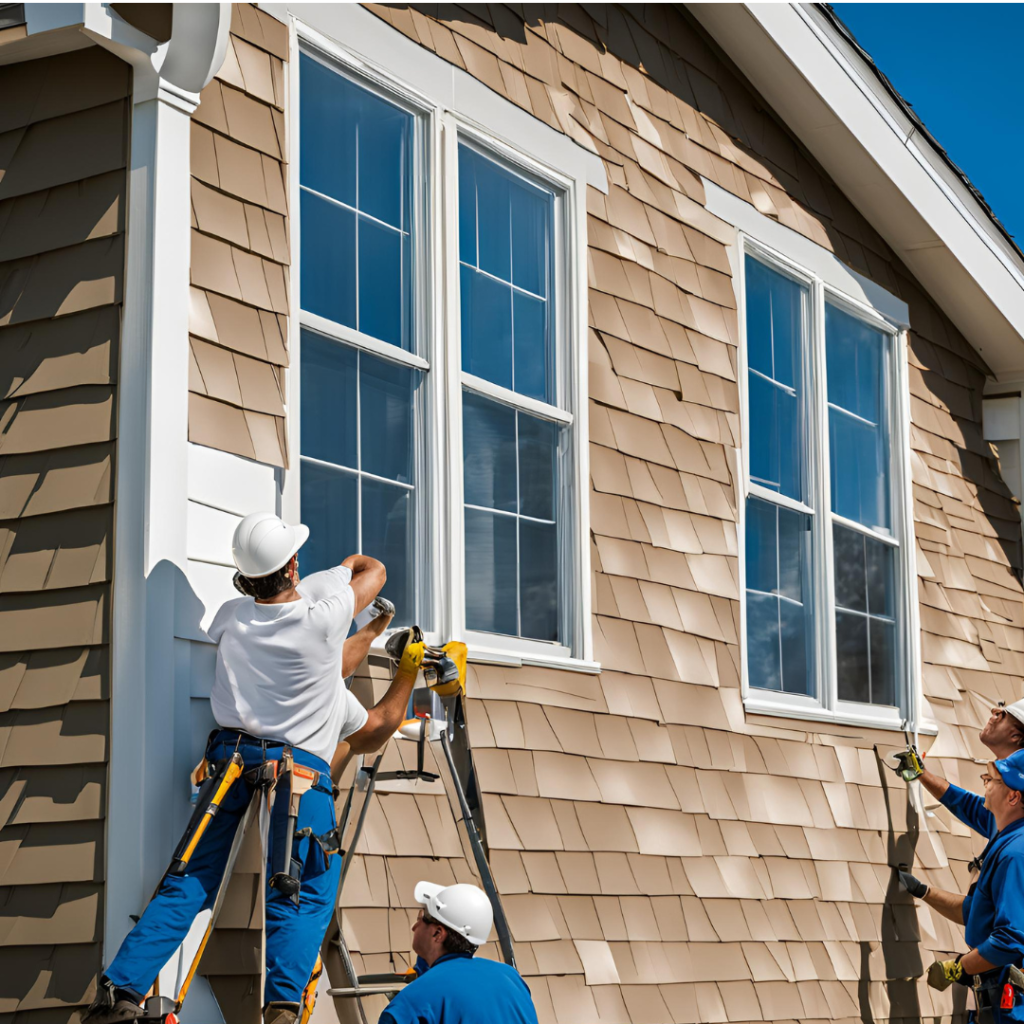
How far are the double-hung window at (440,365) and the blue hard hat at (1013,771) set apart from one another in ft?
6.45

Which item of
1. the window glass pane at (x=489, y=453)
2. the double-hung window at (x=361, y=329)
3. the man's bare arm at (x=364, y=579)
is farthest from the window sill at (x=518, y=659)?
the window glass pane at (x=489, y=453)

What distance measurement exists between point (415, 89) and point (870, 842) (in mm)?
4354

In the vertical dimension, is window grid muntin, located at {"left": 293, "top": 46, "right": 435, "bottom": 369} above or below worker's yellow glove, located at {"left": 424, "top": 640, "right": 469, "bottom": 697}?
above

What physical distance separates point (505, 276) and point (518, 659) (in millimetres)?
1555

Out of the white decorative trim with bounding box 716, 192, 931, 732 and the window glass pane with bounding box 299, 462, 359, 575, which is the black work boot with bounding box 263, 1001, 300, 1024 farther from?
the white decorative trim with bounding box 716, 192, 931, 732

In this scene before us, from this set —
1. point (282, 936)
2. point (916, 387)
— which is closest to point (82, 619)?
point (282, 936)

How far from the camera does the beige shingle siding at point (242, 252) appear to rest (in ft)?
14.0

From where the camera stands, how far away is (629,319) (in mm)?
6320

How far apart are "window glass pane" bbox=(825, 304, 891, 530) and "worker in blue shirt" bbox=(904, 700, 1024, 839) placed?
1.39 meters

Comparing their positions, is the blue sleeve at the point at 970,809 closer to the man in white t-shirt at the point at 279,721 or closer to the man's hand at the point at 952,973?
the man's hand at the point at 952,973

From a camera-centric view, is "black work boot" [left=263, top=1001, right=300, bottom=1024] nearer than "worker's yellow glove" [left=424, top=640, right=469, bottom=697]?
Yes


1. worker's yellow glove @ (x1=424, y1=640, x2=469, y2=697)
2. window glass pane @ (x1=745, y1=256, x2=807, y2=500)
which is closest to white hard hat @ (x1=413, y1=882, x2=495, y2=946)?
worker's yellow glove @ (x1=424, y1=640, x2=469, y2=697)

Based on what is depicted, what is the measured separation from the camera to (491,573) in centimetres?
547

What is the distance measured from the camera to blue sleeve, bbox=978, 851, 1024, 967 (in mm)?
5727
